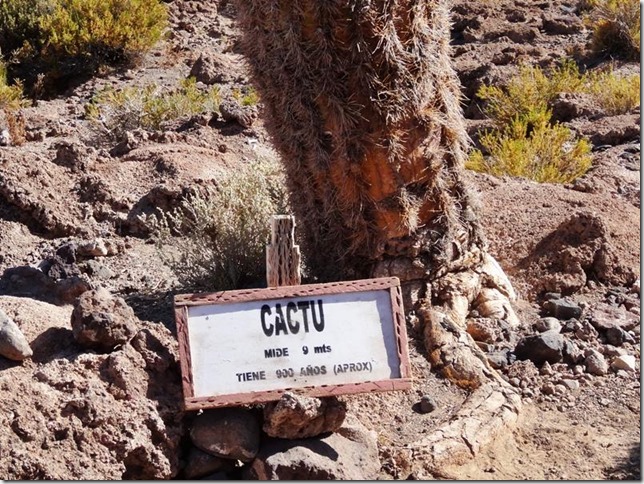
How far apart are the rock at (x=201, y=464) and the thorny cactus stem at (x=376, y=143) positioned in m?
1.22

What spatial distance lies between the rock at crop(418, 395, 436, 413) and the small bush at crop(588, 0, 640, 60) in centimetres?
841

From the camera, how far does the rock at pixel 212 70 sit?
10648mm

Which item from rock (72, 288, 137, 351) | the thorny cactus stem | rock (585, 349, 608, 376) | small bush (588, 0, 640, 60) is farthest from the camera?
small bush (588, 0, 640, 60)

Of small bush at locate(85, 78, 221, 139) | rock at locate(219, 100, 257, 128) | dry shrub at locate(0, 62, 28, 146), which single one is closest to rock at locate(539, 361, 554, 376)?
rock at locate(219, 100, 257, 128)

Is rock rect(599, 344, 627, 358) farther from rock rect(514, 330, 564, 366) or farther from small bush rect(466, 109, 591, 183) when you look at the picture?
small bush rect(466, 109, 591, 183)

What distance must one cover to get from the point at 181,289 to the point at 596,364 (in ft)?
7.00

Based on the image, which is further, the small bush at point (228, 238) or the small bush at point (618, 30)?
the small bush at point (618, 30)

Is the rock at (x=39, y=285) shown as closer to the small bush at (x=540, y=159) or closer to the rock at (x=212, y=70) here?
the small bush at (x=540, y=159)

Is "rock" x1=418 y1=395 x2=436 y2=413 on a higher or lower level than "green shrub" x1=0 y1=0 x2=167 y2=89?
lower

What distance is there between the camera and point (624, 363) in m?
4.52

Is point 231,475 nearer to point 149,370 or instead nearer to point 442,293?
point 149,370

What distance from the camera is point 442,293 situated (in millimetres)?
4684

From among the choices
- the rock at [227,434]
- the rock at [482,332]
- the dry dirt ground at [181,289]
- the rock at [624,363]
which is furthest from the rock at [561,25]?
the rock at [227,434]

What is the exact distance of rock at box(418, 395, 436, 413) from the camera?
4.06 m
